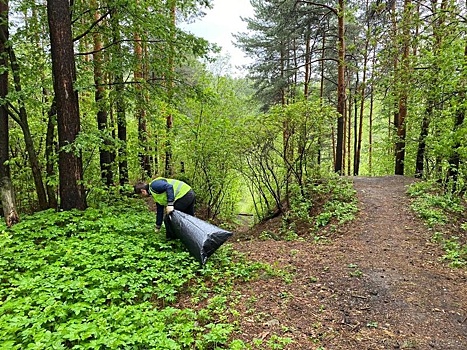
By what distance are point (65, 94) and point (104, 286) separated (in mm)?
3498

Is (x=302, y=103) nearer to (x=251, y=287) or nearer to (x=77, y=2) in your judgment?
(x=251, y=287)

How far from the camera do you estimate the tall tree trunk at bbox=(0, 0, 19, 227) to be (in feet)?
17.0

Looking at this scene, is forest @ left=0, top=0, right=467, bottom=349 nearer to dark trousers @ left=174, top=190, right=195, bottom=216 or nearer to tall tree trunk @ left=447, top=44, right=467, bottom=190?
tall tree trunk @ left=447, top=44, right=467, bottom=190

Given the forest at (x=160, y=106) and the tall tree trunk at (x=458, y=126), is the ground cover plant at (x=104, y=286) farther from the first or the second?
the tall tree trunk at (x=458, y=126)

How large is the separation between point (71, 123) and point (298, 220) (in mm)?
5387

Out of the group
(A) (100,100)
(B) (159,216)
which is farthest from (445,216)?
(A) (100,100)

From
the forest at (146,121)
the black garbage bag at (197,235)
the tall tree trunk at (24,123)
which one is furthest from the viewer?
the tall tree trunk at (24,123)

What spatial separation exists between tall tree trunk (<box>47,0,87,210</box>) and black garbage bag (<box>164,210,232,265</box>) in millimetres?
2072

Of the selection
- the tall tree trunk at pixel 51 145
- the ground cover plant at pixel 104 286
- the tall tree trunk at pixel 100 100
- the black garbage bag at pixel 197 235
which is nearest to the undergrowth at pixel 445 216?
the ground cover plant at pixel 104 286

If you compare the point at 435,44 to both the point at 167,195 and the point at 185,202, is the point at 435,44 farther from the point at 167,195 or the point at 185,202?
the point at 167,195

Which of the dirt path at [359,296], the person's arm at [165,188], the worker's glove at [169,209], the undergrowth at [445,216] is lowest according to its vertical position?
the dirt path at [359,296]

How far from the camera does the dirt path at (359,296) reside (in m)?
2.92

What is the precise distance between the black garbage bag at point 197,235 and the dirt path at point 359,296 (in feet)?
2.53

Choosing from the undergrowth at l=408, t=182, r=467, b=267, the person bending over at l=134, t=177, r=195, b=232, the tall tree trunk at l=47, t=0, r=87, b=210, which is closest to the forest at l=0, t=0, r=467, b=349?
the tall tree trunk at l=47, t=0, r=87, b=210
